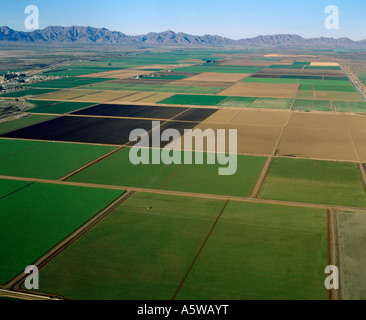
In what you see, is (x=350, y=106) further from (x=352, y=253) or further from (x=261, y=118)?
(x=352, y=253)

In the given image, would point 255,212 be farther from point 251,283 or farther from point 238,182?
point 251,283

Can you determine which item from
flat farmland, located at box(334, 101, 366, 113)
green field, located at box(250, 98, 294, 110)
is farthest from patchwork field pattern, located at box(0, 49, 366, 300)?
green field, located at box(250, 98, 294, 110)

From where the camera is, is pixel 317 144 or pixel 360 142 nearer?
pixel 317 144

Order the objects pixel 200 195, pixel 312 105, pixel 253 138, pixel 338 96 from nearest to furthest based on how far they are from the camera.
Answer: pixel 200 195
pixel 253 138
pixel 312 105
pixel 338 96

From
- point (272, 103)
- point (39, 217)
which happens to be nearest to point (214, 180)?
point (39, 217)

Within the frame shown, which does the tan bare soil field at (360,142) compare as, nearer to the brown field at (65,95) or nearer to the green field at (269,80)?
the green field at (269,80)

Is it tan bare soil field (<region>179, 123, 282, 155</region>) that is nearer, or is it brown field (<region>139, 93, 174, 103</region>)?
tan bare soil field (<region>179, 123, 282, 155</region>)

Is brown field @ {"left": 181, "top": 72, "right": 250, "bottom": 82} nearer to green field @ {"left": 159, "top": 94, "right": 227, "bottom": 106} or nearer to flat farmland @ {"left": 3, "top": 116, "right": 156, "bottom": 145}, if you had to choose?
green field @ {"left": 159, "top": 94, "right": 227, "bottom": 106}
